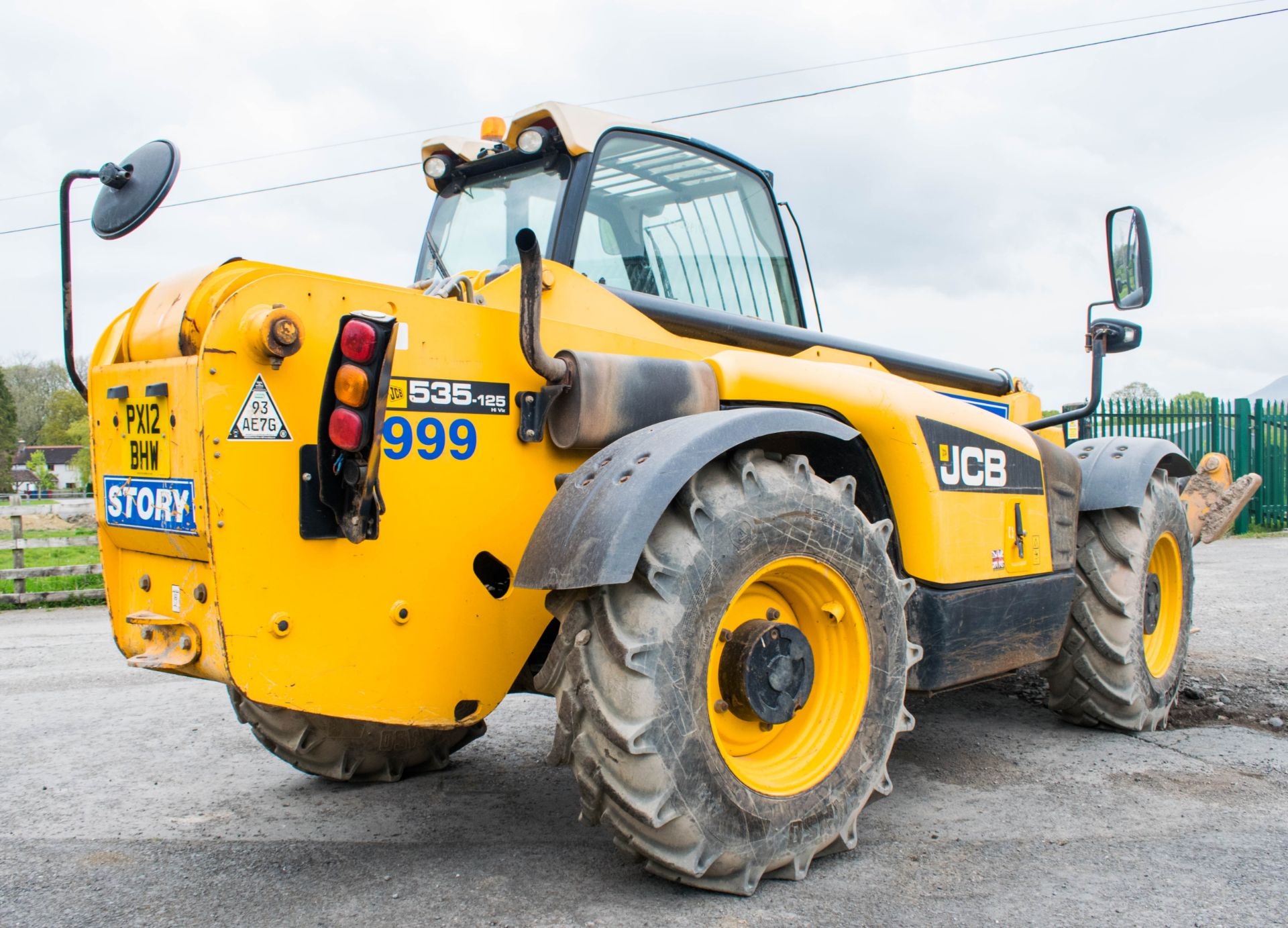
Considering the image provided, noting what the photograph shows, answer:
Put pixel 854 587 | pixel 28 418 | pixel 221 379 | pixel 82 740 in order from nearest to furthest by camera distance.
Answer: pixel 221 379, pixel 854 587, pixel 82 740, pixel 28 418

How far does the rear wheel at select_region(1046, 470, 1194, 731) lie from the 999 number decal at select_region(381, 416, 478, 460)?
9.80 ft

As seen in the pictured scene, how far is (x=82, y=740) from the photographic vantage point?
4918 mm

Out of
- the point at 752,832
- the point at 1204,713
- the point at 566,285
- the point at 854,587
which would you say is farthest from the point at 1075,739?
the point at 566,285

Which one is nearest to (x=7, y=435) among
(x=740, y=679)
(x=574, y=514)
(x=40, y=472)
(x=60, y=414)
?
(x=40, y=472)

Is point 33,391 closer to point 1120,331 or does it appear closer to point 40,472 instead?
point 40,472

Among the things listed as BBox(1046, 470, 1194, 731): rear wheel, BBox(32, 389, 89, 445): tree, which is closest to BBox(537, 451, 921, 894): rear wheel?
BBox(1046, 470, 1194, 731): rear wheel

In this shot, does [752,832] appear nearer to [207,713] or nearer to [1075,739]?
[1075,739]

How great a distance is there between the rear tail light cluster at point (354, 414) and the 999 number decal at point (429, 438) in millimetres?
109

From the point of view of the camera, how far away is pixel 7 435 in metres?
56.1

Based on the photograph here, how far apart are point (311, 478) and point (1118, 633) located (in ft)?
11.6

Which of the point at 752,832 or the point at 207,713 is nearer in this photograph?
the point at 752,832

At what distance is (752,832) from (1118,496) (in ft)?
9.02

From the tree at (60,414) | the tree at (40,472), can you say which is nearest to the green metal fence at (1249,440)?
the tree at (40,472)

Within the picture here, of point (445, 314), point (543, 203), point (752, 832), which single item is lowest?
point (752, 832)
